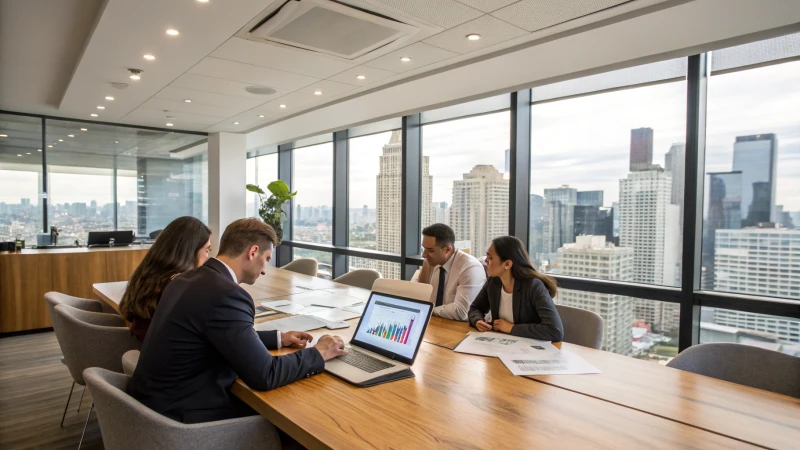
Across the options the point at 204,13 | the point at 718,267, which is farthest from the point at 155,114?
the point at 718,267

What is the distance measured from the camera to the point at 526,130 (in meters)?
4.94

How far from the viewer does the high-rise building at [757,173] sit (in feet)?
11.4

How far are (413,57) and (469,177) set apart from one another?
210 centimetres

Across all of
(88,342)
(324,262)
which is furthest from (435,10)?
(324,262)

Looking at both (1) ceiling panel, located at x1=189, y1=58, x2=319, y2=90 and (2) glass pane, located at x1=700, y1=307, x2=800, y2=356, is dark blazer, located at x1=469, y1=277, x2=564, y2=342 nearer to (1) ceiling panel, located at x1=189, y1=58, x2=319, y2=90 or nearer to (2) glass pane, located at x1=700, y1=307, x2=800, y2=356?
(2) glass pane, located at x1=700, y1=307, x2=800, y2=356

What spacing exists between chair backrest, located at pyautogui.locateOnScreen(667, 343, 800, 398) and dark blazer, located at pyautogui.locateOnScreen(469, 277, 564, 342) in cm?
55

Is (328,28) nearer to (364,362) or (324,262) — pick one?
(364,362)

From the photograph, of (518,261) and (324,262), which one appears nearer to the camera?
(518,261)

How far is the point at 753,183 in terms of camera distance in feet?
11.6

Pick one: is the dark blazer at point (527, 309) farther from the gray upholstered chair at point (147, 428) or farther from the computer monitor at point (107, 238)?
the computer monitor at point (107, 238)

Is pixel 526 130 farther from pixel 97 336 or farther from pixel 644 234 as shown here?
pixel 97 336

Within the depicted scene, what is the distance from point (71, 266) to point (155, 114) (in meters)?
2.32

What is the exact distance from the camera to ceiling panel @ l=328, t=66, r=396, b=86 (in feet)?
13.8

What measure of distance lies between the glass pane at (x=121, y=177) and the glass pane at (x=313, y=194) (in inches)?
64.2
